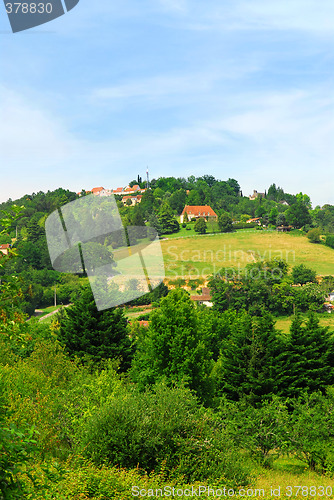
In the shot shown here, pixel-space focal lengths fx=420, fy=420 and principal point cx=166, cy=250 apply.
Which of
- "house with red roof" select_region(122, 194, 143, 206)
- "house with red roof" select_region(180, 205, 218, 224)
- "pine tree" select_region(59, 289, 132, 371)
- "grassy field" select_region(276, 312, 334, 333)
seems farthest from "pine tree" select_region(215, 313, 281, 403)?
"house with red roof" select_region(122, 194, 143, 206)

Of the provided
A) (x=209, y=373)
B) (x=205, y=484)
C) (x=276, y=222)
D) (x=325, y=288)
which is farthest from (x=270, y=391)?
(x=276, y=222)

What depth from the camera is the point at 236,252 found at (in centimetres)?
10588

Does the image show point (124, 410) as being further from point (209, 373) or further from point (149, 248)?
point (149, 248)

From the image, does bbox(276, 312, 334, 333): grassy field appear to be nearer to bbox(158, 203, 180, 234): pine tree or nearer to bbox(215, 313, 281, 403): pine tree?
bbox(215, 313, 281, 403): pine tree

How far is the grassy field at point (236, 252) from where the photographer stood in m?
94.0

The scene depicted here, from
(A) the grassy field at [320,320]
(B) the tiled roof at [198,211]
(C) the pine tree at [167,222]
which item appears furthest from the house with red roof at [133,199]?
(A) the grassy field at [320,320]

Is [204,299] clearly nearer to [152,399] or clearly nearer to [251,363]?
[251,363]

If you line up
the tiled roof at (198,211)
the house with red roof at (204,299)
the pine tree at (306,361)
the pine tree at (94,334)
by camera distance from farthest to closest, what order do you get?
the tiled roof at (198,211)
the house with red roof at (204,299)
the pine tree at (94,334)
the pine tree at (306,361)

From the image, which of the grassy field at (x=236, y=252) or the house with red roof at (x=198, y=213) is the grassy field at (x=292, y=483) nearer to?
the grassy field at (x=236, y=252)

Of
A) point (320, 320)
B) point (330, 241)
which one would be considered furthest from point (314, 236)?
point (320, 320)

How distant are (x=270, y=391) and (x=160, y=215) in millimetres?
107324

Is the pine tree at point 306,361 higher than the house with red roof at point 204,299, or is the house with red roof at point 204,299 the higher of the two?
the pine tree at point 306,361

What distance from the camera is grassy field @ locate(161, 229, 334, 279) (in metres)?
94.0

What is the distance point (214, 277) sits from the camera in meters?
82.9
